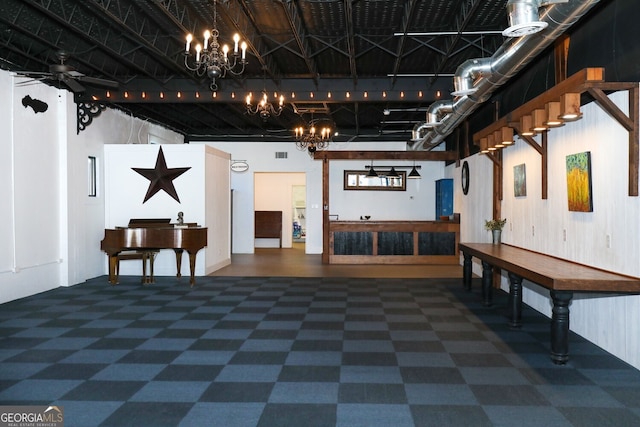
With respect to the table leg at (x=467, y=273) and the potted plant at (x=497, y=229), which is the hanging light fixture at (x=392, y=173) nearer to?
the table leg at (x=467, y=273)

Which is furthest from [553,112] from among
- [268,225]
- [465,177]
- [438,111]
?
[268,225]

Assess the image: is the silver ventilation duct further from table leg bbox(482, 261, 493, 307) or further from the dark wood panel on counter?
the dark wood panel on counter

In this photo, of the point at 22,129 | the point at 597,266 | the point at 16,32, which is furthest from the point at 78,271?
the point at 597,266

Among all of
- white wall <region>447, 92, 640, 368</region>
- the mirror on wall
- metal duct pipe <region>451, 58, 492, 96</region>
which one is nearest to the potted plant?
white wall <region>447, 92, 640, 368</region>

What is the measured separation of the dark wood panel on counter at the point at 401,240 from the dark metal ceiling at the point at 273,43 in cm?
391

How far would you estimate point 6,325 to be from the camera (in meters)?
5.89

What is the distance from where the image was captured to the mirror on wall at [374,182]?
1466cm

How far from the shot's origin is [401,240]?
11.9m

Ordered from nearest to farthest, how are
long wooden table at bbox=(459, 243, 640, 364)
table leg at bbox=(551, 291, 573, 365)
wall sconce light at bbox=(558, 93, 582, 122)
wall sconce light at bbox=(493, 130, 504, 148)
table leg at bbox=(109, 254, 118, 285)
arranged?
long wooden table at bbox=(459, 243, 640, 364) < table leg at bbox=(551, 291, 573, 365) < wall sconce light at bbox=(558, 93, 582, 122) < wall sconce light at bbox=(493, 130, 504, 148) < table leg at bbox=(109, 254, 118, 285)

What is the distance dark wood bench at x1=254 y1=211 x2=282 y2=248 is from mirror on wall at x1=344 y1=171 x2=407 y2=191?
8.78 ft

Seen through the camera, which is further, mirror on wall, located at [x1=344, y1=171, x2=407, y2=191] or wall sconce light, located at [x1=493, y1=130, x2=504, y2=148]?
mirror on wall, located at [x1=344, y1=171, x2=407, y2=191]

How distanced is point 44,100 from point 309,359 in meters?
6.53

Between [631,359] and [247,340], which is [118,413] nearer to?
[247,340]

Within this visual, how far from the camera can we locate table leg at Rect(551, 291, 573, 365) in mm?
4398
